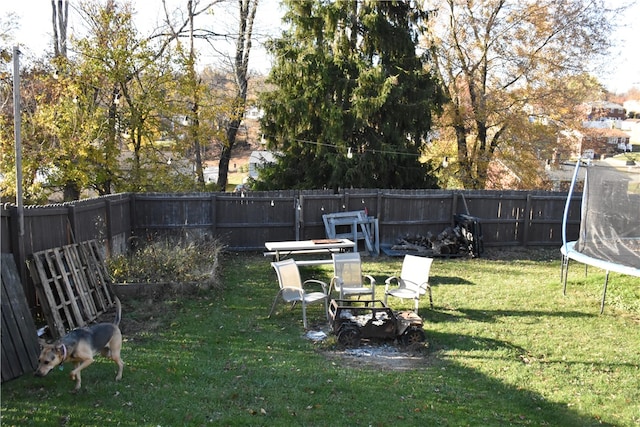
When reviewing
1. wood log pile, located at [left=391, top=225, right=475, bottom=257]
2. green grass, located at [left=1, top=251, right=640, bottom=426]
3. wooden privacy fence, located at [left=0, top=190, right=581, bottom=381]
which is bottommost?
green grass, located at [left=1, top=251, right=640, bottom=426]

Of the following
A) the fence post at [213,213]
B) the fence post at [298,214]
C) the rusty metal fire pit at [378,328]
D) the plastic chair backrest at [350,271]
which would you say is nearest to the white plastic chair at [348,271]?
the plastic chair backrest at [350,271]

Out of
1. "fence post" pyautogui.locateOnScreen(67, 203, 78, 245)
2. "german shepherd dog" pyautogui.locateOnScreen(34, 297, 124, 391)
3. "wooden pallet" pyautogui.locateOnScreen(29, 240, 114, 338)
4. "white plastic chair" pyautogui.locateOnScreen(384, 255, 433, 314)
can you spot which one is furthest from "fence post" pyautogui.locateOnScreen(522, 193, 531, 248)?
"german shepherd dog" pyautogui.locateOnScreen(34, 297, 124, 391)

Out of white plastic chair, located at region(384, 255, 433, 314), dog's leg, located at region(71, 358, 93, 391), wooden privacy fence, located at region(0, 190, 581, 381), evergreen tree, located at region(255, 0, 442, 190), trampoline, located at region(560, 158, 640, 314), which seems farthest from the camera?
evergreen tree, located at region(255, 0, 442, 190)

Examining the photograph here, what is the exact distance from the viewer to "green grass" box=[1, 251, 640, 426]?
462 centimetres

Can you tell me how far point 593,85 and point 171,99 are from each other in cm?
1625

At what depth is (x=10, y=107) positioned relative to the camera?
16.3 m

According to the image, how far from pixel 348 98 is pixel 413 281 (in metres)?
9.62

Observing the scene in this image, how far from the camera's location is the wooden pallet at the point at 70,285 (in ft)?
20.9

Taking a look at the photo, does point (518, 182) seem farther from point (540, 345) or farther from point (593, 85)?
point (540, 345)

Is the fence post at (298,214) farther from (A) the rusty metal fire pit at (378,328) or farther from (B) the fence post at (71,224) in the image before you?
(A) the rusty metal fire pit at (378,328)

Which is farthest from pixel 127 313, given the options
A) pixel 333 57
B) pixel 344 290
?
pixel 333 57

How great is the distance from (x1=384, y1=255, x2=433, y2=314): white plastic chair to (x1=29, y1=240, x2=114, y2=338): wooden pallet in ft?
14.3

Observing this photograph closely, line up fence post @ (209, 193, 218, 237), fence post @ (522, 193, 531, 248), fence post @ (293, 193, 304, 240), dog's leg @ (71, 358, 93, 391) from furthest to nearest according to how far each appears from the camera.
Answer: fence post @ (522, 193, 531, 248) → fence post @ (293, 193, 304, 240) → fence post @ (209, 193, 218, 237) → dog's leg @ (71, 358, 93, 391)

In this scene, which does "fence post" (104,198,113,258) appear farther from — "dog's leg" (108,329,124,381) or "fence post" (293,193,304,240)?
"dog's leg" (108,329,124,381)
